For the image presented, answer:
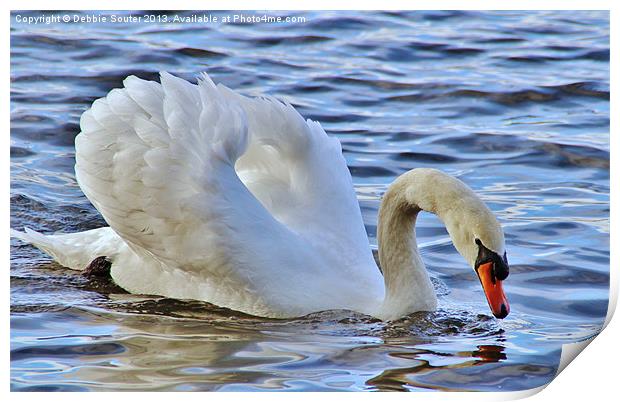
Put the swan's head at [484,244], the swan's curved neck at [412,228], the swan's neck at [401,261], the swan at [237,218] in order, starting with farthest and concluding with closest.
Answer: the swan's neck at [401,261] → the swan at [237,218] → the swan's curved neck at [412,228] → the swan's head at [484,244]

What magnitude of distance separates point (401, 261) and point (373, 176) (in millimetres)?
2030

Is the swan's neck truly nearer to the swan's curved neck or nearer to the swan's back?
the swan's curved neck

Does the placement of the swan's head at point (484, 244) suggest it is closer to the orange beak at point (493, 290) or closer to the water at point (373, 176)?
the orange beak at point (493, 290)

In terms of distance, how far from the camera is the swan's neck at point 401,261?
21.0 ft

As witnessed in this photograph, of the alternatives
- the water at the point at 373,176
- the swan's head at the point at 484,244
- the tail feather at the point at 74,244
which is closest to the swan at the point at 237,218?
the swan's head at the point at 484,244

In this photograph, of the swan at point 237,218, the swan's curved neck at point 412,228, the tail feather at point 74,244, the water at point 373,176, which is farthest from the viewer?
the tail feather at point 74,244

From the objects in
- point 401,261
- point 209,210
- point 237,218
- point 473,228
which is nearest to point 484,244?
point 473,228

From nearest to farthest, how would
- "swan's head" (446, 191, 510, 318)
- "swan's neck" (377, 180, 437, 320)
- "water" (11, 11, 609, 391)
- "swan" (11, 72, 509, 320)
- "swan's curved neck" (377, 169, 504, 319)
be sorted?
"water" (11, 11, 609, 391) → "swan's head" (446, 191, 510, 318) → "swan's curved neck" (377, 169, 504, 319) → "swan" (11, 72, 509, 320) → "swan's neck" (377, 180, 437, 320)

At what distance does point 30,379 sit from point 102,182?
143 cm

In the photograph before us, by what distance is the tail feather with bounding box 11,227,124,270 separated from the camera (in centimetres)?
711

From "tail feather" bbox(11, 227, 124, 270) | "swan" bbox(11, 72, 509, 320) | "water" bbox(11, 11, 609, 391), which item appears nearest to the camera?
"water" bbox(11, 11, 609, 391)

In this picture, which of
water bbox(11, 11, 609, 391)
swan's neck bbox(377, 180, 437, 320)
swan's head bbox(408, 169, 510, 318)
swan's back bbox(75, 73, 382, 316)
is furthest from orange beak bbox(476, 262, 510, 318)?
swan's back bbox(75, 73, 382, 316)

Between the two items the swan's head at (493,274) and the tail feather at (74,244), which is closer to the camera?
the swan's head at (493,274)

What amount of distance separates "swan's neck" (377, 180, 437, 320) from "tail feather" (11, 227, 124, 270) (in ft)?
5.23
